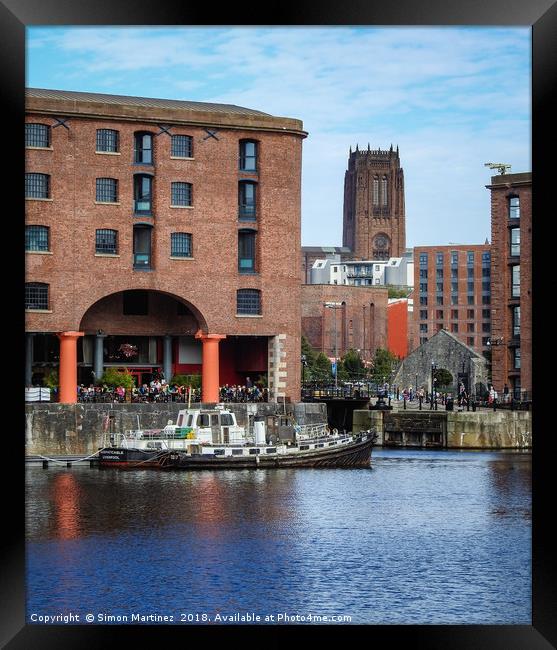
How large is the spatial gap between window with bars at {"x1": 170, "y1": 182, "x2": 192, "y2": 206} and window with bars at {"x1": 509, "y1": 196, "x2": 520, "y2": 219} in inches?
924

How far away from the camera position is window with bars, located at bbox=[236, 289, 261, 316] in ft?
219

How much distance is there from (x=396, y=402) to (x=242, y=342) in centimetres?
2182

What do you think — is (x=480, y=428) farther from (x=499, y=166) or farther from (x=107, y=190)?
(x=107, y=190)

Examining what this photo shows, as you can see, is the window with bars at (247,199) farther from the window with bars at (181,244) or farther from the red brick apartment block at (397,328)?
the red brick apartment block at (397,328)

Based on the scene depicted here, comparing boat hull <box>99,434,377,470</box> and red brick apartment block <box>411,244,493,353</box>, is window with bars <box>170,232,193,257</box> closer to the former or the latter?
boat hull <box>99,434,377,470</box>

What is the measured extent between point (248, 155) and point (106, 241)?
8.94 meters

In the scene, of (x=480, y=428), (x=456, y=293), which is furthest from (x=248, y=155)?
(x=456, y=293)

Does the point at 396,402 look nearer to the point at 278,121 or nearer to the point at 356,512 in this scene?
the point at 278,121

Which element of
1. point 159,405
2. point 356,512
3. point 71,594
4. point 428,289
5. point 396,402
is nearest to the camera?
point 71,594

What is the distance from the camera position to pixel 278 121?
67.0m

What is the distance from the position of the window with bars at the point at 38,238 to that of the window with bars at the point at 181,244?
6413mm

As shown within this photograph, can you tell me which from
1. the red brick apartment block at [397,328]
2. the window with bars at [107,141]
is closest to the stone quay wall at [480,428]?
the window with bars at [107,141]
